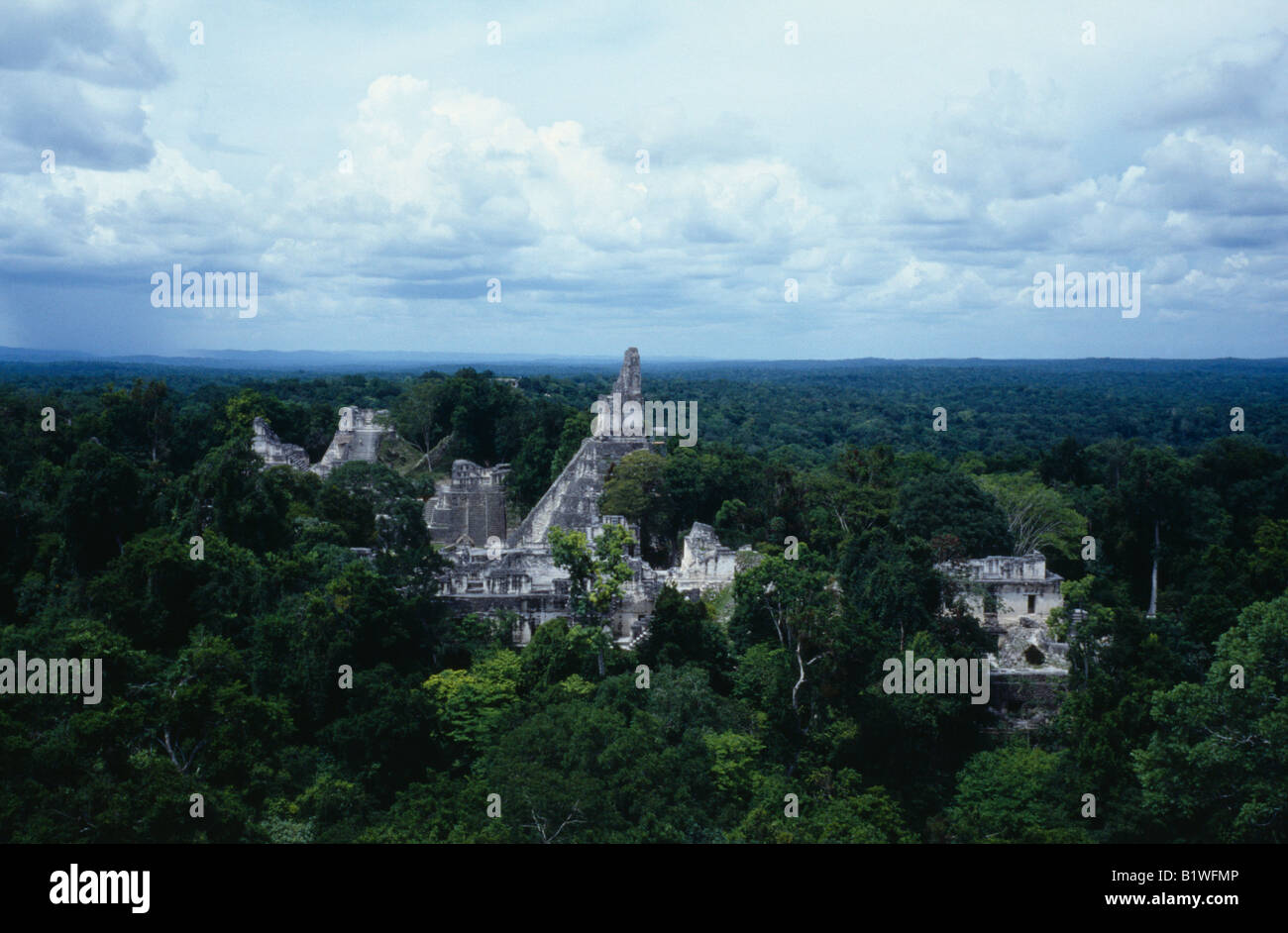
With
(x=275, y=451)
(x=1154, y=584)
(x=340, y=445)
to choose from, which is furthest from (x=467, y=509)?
(x=1154, y=584)

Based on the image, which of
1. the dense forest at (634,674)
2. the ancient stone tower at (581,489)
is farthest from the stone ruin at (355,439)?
the ancient stone tower at (581,489)

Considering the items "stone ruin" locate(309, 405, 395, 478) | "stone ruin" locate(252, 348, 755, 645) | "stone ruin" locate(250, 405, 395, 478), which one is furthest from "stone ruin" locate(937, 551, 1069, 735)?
"stone ruin" locate(309, 405, 395, 478)

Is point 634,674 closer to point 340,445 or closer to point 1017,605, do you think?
point 1017,605

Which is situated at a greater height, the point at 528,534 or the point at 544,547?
the point at 544,547

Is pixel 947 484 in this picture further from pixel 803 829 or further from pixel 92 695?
pixel 92 695

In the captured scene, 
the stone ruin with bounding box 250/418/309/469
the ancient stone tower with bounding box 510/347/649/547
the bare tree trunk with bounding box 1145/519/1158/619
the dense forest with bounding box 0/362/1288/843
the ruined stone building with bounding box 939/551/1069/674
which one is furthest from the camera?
the stone ruin with bounding box 250/418/309/469

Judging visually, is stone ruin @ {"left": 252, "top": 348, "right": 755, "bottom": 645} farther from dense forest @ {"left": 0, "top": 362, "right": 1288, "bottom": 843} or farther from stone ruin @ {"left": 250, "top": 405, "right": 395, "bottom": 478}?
dense forest @ {"left": 0, "top": 362, "right": 1288, "bottom": 843}
